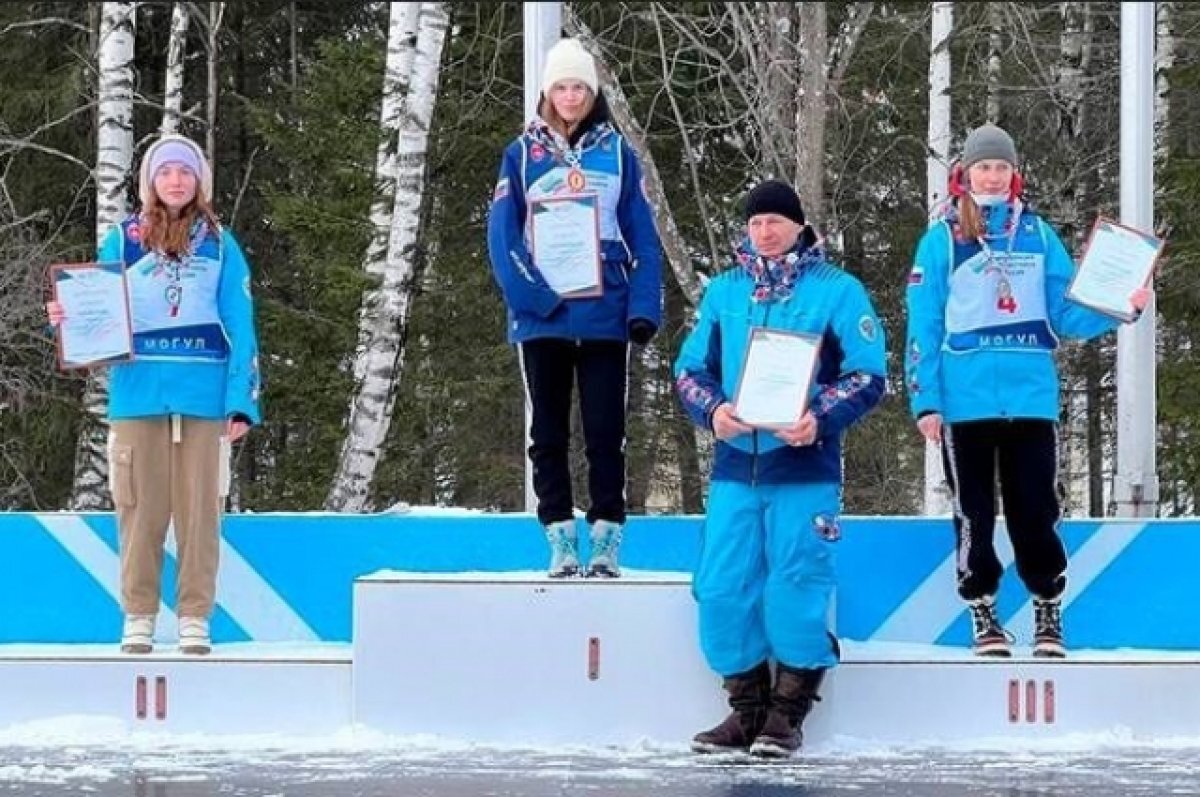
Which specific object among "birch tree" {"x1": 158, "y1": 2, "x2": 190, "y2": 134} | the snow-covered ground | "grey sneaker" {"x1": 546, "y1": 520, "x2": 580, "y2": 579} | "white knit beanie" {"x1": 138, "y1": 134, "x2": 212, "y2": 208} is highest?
"birch tree" {"x1": 158, "y1": 2, "x2": 190, "y2": 134}

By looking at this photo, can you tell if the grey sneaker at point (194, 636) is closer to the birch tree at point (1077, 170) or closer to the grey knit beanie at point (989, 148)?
the grey knit beanie at point (989, 148)

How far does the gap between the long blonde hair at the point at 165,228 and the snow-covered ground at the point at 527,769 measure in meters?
1.71

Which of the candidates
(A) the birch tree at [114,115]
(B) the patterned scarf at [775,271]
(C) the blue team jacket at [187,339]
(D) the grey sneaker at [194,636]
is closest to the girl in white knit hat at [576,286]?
(B) the patterned scarf at [775,271]

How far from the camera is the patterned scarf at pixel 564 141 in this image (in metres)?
6.82

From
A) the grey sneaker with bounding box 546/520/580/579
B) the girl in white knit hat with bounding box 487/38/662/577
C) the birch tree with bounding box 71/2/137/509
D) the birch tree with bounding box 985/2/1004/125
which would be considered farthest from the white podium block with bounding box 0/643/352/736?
the birch tree with bounding box 985/2/1004/125

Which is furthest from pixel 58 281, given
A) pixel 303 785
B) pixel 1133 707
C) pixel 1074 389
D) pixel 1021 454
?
pixel 1074 389

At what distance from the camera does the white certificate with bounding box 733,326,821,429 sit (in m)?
6.16

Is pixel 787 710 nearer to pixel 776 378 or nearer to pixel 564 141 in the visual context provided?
pixel 776 378

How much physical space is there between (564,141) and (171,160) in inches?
56.5

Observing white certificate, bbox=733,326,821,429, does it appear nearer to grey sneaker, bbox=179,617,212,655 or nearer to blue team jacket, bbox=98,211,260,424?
blue team jacket, bbox=98,211,260,424

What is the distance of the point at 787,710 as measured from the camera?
6184 millimetres

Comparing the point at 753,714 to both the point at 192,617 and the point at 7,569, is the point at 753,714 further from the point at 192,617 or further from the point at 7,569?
the point at 7,569

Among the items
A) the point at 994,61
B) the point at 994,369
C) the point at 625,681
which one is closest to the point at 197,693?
the point at 625,681

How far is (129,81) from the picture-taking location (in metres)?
15.1
